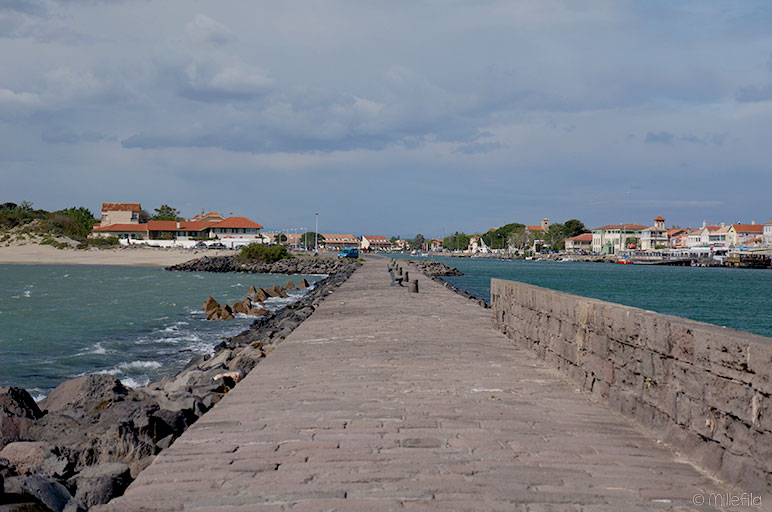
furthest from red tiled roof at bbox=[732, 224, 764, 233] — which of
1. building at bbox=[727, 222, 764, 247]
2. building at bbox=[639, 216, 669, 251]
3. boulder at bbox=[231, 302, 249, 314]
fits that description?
boulder at bbox=[231, 302, 249, 314]

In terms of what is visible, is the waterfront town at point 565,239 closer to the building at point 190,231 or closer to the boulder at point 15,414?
the building at point 190,231

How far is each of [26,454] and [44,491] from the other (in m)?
1.52

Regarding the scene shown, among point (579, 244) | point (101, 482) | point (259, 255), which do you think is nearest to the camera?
point (101, 482)

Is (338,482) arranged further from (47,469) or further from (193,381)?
(193,381)

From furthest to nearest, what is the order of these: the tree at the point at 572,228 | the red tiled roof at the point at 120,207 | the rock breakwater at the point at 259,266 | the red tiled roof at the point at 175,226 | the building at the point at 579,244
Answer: the tree at the point at 572,228 → the building at the point at 579,244 → the red tiled roof at the point at 120,207 → the red tiled roof at the point at 175,226 → the rock breakwater at the point at 259,266

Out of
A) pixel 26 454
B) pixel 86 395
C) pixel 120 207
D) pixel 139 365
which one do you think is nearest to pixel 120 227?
pixel 120 207

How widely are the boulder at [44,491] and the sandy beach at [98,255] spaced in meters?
72.9

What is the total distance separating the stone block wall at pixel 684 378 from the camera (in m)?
3.77

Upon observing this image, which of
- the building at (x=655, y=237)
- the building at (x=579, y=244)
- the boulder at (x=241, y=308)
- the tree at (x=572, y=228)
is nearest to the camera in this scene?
the boulder at (x=241, y=308)

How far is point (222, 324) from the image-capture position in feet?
69.4

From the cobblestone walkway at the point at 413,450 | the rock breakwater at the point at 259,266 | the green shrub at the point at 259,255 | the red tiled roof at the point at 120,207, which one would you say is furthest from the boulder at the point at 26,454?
the red tiled roof at the point at 120,207

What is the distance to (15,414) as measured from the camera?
6852 mm

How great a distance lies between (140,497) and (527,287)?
629cm

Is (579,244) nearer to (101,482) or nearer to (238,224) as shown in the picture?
(238,224)
